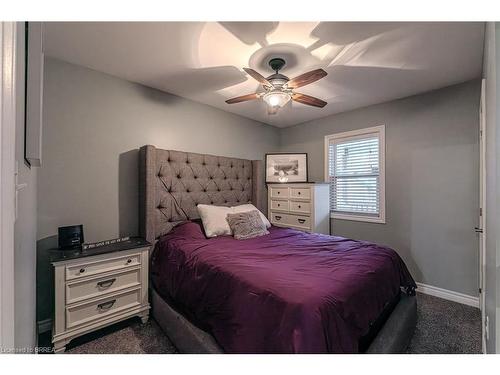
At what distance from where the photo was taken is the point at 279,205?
3.28 m

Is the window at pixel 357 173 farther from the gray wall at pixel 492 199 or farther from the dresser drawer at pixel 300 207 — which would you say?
the gray wall at pixel 492 199

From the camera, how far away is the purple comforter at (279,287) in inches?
37.7

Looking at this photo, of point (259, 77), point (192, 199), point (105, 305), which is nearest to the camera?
point (259, 77)

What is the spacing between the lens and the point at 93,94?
6.56 feet

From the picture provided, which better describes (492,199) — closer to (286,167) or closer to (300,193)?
(300,193)

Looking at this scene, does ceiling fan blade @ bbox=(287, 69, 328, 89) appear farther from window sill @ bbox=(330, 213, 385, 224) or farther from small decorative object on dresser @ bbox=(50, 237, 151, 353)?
window sill @ bbox=(330, 213, 385, 224)

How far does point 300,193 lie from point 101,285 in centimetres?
239

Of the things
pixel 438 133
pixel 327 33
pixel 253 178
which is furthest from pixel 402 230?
pixel 327 33

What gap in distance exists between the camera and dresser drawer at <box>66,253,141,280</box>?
61.5 inches

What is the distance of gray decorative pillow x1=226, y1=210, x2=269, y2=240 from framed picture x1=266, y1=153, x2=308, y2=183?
1.24 meters

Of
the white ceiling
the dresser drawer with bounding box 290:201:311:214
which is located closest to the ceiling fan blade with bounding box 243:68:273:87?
the white ceiling

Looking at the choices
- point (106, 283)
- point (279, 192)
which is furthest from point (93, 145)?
point (279, 192)

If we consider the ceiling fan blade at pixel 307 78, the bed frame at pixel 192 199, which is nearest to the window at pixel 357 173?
the bed frame at pixel 192 199
